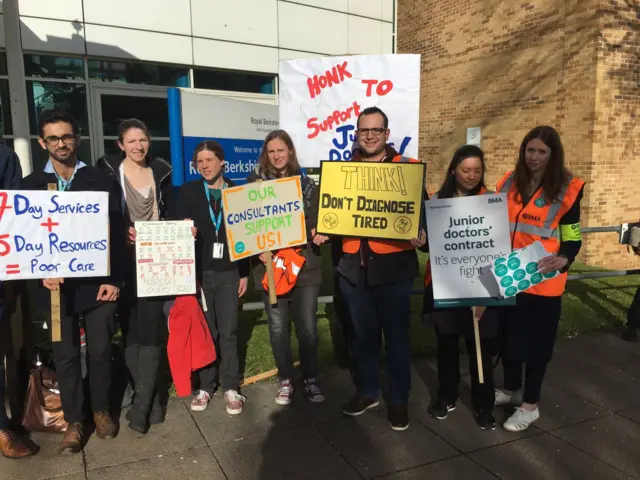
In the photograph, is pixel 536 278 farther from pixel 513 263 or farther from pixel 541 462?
pixel 541 462

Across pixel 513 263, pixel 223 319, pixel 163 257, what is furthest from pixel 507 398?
pixel 163 257

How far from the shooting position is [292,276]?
3703mm

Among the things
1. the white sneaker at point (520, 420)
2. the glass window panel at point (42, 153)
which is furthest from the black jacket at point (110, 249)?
the glass window panel at point (42, 153)

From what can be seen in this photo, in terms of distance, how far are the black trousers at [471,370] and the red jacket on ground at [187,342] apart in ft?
5.59

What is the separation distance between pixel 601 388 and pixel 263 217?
3194 millimetres

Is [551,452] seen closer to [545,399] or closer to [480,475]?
[480,475]

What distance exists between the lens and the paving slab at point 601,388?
13.2ft

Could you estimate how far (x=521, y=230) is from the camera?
132 inches

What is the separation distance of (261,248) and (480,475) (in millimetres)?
2041

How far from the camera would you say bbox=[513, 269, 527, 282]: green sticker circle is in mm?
3203

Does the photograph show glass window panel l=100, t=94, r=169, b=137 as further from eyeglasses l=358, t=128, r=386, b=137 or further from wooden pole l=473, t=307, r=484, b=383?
wooden pole l=473, t=307, r=484, b=383

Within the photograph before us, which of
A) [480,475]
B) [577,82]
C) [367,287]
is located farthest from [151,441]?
[577,82]

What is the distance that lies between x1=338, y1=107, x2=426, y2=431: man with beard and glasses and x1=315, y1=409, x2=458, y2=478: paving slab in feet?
0.32

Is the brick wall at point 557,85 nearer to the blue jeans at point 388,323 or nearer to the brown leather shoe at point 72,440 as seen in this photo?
the blue jeans at point 388,323
